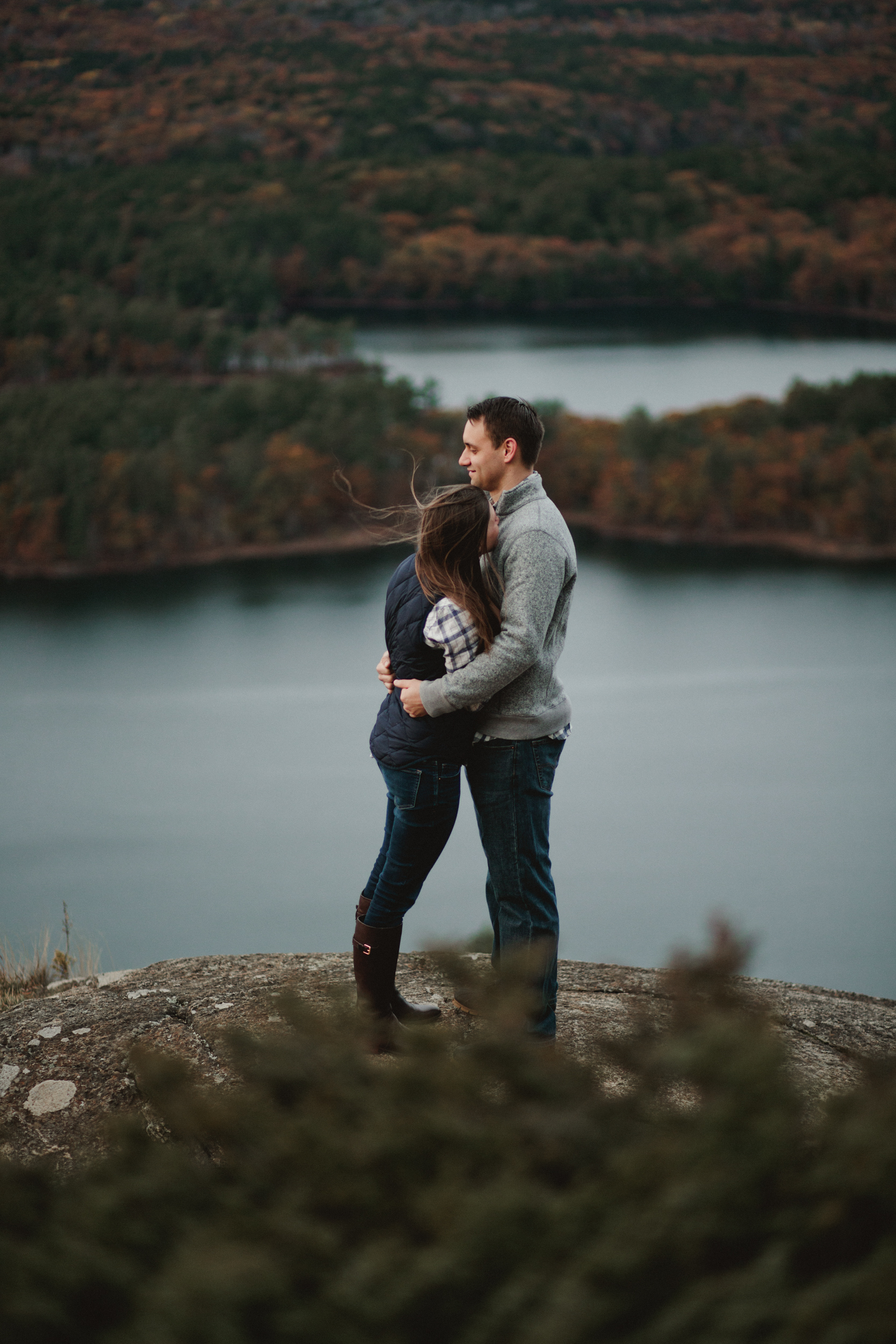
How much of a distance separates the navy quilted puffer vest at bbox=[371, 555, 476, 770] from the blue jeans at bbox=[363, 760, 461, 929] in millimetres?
31

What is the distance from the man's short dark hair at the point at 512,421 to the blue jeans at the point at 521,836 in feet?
1.98

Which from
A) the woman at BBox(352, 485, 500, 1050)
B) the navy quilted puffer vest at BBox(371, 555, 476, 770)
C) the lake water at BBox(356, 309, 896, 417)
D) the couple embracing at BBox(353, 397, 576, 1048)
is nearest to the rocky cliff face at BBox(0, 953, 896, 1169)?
the woman at BBox(352, 485, 500, 1050)

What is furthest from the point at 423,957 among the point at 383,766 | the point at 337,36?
the point at 337,36

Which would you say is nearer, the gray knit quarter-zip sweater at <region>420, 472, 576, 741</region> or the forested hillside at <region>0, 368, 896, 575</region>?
the gray knit quarter-zip sweater at <region>420, 472, 576, 741</region>

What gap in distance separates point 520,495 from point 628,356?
3512 centimetres

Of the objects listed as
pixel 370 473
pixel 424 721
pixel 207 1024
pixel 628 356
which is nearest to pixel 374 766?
pixel 370 473

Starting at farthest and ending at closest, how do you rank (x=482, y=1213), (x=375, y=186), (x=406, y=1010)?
(x=375, y=186)
(x=406, y=1010)
(x=482, y=1213)

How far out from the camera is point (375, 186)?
40156 mm

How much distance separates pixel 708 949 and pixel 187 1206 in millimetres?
597

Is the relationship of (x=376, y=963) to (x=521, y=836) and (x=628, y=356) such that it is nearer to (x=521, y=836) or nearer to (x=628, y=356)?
(x=521, y=836)

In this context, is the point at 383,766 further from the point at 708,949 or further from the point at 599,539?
the point at 599,539

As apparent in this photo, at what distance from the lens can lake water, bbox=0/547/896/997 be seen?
1577 centimetres

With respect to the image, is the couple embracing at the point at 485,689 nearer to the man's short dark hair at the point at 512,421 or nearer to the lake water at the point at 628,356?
the man's short dark hair at the point at 512,421

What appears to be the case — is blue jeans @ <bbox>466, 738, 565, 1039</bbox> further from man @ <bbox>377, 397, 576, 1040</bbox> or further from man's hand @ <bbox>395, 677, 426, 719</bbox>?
man's hand @ <bbox>395, 677, 426, 719</bbox>
